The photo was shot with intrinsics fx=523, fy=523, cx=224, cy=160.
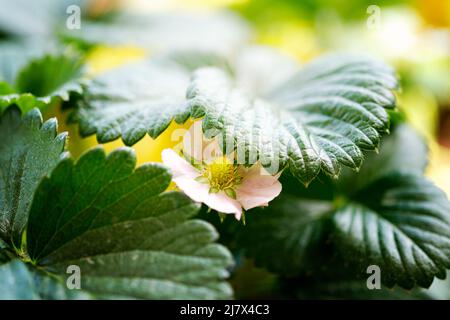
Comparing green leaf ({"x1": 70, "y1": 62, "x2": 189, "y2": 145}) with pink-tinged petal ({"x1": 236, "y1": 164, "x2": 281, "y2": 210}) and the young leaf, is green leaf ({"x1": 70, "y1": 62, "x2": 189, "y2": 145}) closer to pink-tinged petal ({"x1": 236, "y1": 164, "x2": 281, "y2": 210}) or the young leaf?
pink-tinged petal ({"x1": 236, "y1": 164, "x2": 281, "y2": 210})

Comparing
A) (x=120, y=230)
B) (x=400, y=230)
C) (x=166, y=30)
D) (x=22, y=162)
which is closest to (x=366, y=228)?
(x=400, y=230)

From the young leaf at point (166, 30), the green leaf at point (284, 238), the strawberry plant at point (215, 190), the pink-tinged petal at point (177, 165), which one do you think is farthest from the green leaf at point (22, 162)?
the young leaf at point (166, 30)

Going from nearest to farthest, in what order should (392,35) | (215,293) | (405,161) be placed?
(215,293)
(405,161)
(392,35)

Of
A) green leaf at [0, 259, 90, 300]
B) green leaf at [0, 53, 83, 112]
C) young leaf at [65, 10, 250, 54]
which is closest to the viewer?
green leaf at [0, 259, 90, 300]

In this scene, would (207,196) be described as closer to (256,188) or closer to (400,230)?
(256,188)

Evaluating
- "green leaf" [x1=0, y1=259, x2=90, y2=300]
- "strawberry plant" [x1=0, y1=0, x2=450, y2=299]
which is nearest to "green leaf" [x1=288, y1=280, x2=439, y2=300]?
"strawberry plant" [x1=0, y1=0, x2=450, y2=299]

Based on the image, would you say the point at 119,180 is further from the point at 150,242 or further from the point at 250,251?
the point at 250,251
